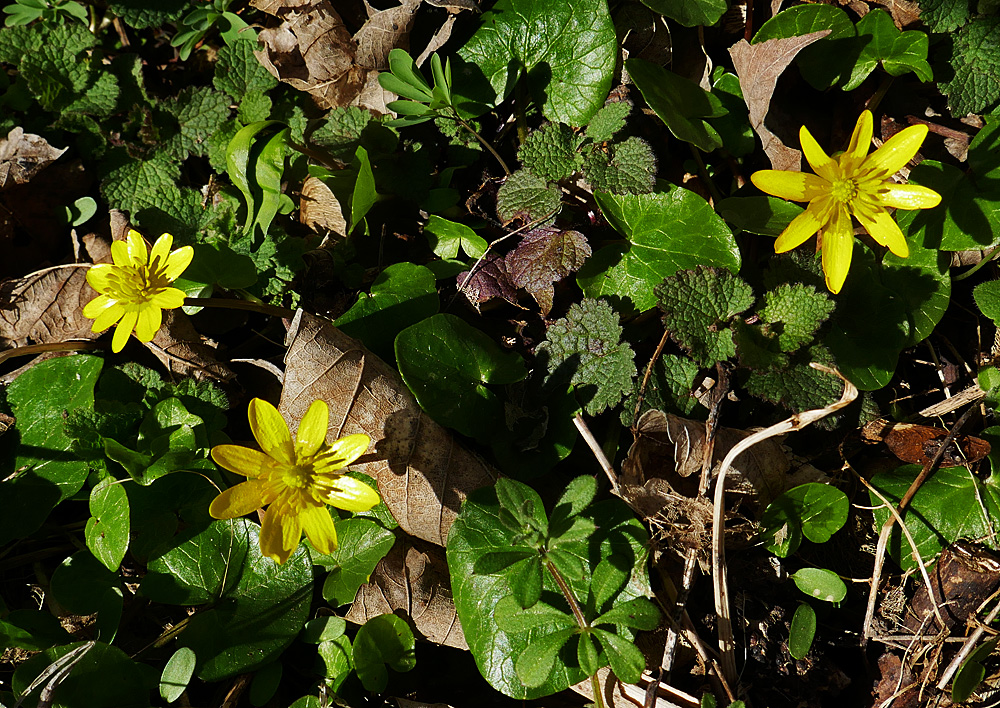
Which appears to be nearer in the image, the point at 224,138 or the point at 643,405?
the point at 643,405

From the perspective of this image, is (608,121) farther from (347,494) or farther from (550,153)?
(347,494)

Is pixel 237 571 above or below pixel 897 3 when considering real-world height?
below

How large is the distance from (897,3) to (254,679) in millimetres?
3237

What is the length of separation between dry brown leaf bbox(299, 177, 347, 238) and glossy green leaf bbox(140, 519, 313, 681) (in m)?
1.19

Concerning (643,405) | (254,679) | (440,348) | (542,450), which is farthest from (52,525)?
(643,405)

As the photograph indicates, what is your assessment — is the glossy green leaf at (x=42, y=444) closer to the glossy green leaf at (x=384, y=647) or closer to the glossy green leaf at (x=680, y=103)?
the glossy green leaf at (x=384, y=647)

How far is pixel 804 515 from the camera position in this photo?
2270 mm

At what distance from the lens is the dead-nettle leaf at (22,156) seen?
3059 mm

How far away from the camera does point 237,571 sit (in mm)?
2379

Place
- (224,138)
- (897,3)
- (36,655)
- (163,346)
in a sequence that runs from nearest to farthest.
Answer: (36,655) → (897,3) → (163,346) → (224,138)

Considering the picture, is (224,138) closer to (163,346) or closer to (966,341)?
(163,346)

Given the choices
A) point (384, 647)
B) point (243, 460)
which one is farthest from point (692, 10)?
point (384, 647)

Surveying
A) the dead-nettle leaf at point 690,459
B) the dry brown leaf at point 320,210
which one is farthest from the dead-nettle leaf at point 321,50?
the dead-nettle leaf at point 690,459

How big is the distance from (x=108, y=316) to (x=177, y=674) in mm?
1241
